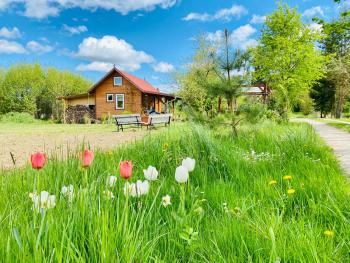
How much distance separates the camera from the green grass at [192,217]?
1495 mm

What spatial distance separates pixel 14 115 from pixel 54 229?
3839cm

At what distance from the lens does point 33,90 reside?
4478 cm

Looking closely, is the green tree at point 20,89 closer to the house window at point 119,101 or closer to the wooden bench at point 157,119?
the house window at point 119,101

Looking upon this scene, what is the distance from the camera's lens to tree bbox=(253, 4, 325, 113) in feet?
72.3

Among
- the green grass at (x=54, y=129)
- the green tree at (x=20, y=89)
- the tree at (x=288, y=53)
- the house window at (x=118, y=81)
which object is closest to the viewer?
the green grass at (x=54, y=129)

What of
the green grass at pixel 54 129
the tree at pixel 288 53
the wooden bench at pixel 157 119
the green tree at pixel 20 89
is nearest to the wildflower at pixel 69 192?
the wooden bench at pixel 157 119

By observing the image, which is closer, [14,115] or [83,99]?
[14,115]

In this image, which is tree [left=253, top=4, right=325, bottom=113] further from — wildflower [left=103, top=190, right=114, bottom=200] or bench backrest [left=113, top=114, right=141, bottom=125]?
wildflower [left=103, top=190, right=114, bottom=200]

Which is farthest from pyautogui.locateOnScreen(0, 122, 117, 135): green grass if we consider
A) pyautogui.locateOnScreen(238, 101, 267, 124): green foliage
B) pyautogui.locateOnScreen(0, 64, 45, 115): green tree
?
pyautogui.locateOnScreen(0, 64, 45, 115): green tree

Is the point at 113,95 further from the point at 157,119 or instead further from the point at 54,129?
the point at 157,119

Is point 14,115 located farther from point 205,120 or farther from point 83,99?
A: point 205,120

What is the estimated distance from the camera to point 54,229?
1.55 metres

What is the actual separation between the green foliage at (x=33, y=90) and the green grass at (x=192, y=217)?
40850 millimetres

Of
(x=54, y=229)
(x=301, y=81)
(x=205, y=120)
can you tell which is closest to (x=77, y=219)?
(x=54, y=229)
